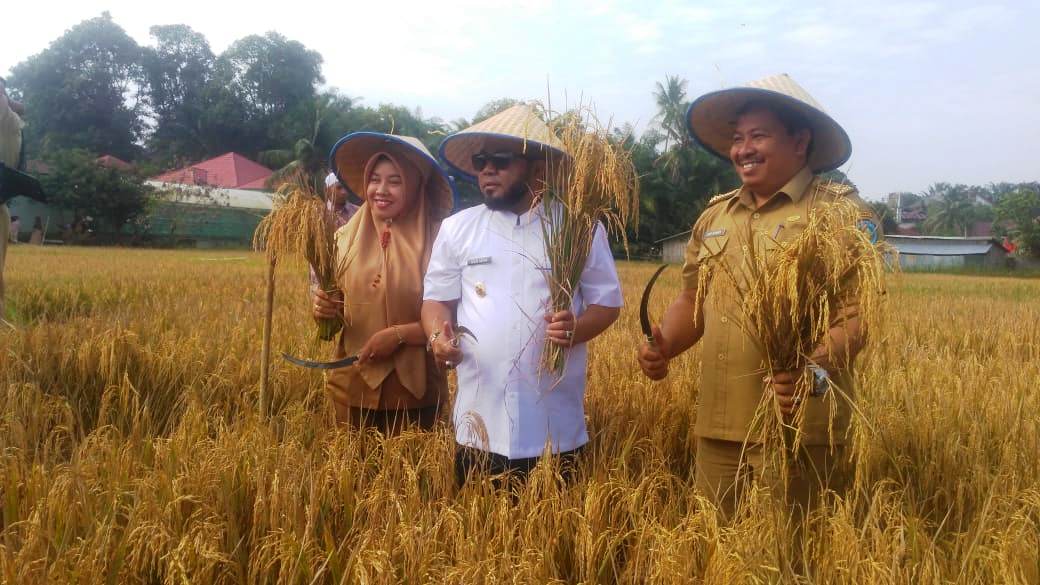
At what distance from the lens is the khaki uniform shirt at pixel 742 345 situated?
2.19 metres

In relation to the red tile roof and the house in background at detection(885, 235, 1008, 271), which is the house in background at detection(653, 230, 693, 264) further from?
the house in background at detection(885, 235, 1008, 271)

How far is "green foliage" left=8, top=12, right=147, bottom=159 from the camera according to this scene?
4469 cm

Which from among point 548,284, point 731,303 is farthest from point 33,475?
point 731,303

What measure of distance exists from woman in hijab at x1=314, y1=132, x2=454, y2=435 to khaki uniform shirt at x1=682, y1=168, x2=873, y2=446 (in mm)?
1075

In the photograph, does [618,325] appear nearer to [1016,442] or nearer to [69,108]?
[1016,442]

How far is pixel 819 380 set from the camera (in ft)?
6.48

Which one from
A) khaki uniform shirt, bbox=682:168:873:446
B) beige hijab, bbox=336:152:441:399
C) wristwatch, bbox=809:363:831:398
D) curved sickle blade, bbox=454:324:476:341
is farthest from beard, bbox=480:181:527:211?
wristwatch, bbox=809:363:831:398

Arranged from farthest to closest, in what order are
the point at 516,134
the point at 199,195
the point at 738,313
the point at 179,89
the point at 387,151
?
the point at 179,89 → the point at 199,195 → the point at 387,151 → the point at 516,134 → the point at 738,313

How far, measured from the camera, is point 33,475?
2297mm

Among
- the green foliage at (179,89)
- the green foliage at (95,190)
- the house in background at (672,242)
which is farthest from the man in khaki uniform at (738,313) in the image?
the green foliage at (179,89)

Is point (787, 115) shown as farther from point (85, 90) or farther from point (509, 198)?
point (85, 90)

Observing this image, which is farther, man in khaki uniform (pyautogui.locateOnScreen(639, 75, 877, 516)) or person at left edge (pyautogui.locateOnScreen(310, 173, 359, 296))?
person at left edge (pyautogui.locateOnScreen(310, 173, 359, 296))

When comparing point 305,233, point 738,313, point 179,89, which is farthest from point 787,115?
point 179,89

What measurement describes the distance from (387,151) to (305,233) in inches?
18.2
